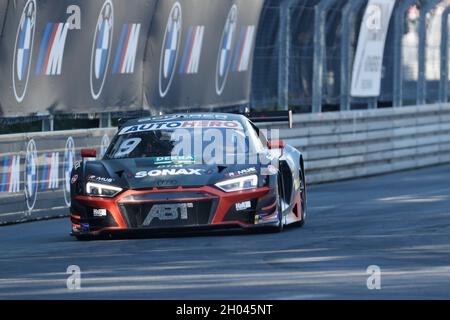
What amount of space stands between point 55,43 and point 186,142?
11.0 feet

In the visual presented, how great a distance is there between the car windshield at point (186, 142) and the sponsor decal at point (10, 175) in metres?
1.89

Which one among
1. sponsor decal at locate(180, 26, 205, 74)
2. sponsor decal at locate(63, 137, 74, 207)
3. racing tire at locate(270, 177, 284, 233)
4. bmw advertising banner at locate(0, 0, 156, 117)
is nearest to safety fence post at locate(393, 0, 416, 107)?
sponsor decal at locate(180, 26, 205, 74)

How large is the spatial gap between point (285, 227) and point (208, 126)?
49.6 inches

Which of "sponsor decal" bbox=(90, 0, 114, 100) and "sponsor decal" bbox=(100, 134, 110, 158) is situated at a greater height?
"sponsor decal" bbox=(90, 0, 114, 100)

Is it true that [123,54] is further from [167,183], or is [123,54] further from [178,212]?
[178,212]

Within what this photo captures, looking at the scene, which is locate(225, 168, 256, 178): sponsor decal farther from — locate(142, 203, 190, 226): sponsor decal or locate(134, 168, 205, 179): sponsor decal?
locate(142, 203, 190, 226): sponsor decal

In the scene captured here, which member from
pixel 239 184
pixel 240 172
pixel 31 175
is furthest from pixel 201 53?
pixel 239 184

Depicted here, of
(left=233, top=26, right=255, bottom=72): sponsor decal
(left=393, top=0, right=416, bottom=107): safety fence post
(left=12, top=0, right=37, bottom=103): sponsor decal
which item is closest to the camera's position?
(left=12, top=0, right=37, bottom=103): sponsor decal

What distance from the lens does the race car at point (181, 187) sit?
1331 centimetres

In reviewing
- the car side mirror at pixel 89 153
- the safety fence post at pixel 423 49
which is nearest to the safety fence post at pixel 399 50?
the safety fence post at pixel 423 49

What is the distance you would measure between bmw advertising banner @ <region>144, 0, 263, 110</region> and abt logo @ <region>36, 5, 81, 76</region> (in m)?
2.51

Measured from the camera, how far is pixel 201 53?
70.9 ft

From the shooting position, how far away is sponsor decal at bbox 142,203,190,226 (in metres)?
13.3
